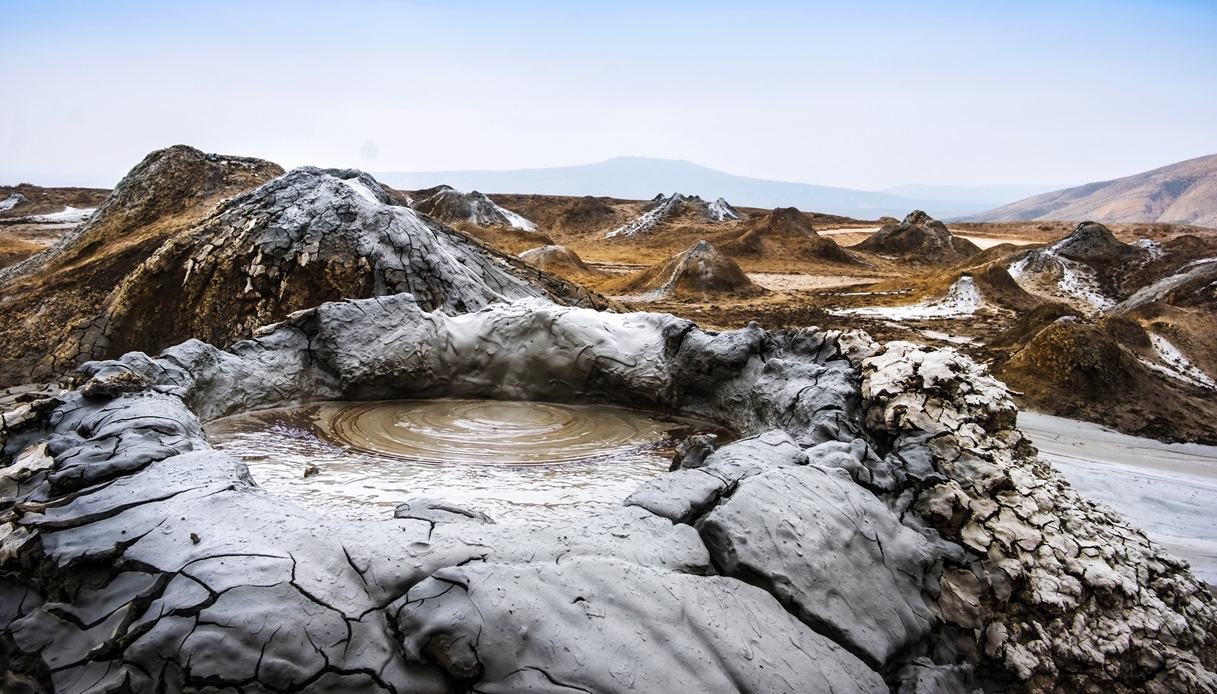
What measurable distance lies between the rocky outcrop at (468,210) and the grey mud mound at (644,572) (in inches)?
795

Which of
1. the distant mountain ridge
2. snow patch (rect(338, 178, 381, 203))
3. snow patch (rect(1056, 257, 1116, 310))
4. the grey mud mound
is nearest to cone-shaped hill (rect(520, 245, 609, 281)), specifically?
snow patch (rect(338, 178, 381, 203))

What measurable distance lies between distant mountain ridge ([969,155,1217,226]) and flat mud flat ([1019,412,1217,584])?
39.7 meters

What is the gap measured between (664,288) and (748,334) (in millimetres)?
9989

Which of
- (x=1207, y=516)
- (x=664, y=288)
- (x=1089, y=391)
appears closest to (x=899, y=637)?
(x=1207, y=516)

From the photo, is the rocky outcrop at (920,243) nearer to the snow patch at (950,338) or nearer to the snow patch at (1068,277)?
the snow patch at (1068,277)

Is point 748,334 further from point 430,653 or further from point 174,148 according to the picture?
point 174,148

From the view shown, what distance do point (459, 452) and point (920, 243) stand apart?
68.5 ft

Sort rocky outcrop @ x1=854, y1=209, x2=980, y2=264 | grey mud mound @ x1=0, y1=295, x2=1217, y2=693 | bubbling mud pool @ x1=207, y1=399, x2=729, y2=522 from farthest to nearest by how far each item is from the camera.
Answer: rocky outcrop @ x1=854, y1=209, x2=980, y2=264 → bubbling mud pool @ x1=207, y1=399, x2=729, y2=522 → grey mud mound @ x1=0, y1=295, x2=1217, y2=693

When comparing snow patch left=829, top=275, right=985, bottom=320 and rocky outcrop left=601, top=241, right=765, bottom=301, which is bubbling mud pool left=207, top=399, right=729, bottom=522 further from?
rocky outcrop left=601, top=241, right=765, bottom=301

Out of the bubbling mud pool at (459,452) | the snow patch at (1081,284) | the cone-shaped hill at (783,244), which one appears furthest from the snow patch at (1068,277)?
the bubbling mud pool at (459,452)

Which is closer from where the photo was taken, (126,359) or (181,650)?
(181,650)

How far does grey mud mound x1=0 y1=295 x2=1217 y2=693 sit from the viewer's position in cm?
161

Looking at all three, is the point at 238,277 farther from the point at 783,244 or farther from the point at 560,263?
the point at 783,244

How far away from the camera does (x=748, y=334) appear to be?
383 centimetres
